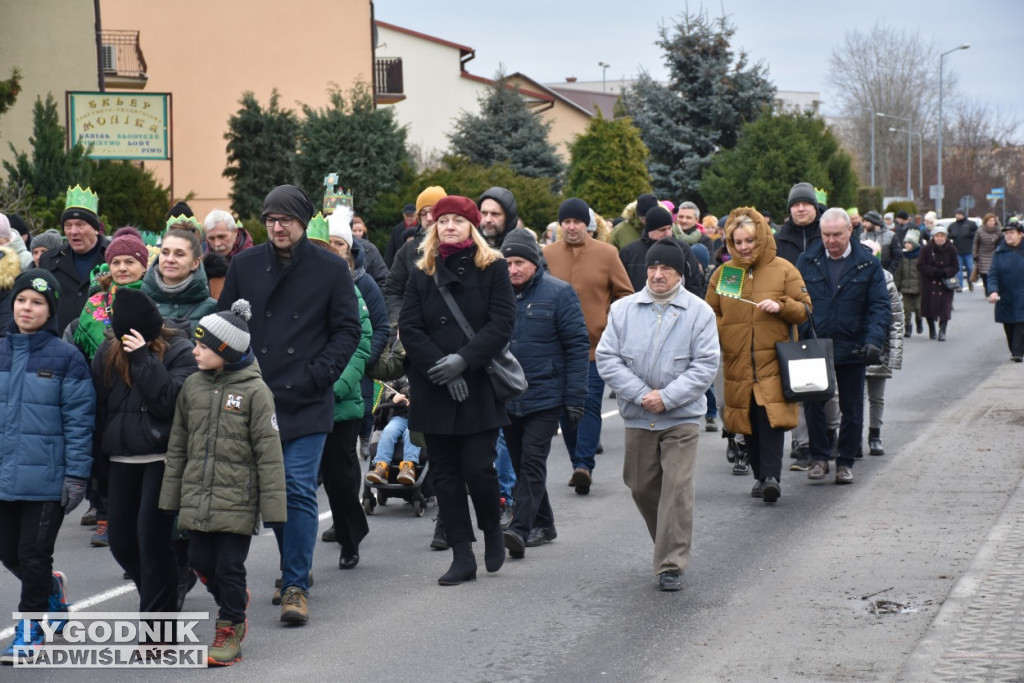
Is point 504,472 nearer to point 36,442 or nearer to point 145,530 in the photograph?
point 145,530

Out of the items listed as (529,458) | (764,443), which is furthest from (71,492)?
(764,443)

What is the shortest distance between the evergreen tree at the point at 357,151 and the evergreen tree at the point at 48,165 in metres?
9.38

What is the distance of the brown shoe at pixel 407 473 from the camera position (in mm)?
10086

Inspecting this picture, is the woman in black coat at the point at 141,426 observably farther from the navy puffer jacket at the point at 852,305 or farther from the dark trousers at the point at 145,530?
the navy puffer jacket at the point at 852,305

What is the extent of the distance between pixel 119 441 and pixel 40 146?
1487 cm

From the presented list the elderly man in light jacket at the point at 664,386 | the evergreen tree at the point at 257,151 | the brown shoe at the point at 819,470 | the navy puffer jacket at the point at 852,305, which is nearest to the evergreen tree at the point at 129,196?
the evergreen tree at the point at 257,151

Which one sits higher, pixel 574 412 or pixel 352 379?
pixel 352 379

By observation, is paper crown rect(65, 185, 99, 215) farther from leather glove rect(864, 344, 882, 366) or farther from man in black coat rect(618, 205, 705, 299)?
leather glove rect(864, 344, 882, 366)

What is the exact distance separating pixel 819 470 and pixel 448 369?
15.5 ft

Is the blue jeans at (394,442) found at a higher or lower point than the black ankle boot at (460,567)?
higher

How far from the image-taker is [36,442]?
652 centimetres

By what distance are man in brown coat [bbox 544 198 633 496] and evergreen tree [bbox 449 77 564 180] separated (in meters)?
29.9

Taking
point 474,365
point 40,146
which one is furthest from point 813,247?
point 40,146

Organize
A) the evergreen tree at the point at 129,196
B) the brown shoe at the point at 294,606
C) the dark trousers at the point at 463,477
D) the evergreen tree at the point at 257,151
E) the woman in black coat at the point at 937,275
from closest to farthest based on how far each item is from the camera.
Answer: the brown shoe at the point at 294,606
the dark trousers at the point at 463,477
the woman in black coat at the point at 937,275
the evergreen tree at the point at 129,196
the evergreen tree at the point at 257,151
